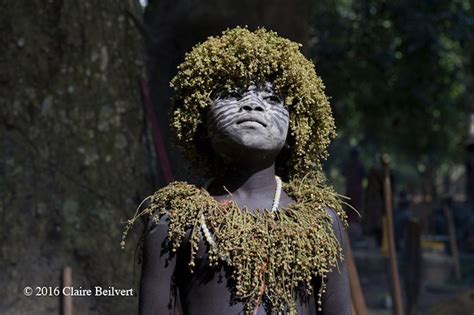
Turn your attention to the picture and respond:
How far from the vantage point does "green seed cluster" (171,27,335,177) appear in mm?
2781

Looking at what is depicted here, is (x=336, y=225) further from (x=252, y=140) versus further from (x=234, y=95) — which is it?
(x=234, y=95)

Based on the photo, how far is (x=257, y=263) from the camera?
2646mm

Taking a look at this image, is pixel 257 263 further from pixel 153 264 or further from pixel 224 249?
pixel 153 264

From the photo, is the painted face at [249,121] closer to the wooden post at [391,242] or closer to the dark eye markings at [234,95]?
the dark eye markings at [234,95]

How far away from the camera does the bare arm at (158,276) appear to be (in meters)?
2.70

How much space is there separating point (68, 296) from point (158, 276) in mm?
1732

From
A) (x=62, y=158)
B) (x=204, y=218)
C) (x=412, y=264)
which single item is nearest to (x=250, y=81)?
(x=204, y=218)

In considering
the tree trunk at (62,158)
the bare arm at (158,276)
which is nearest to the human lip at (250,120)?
the bare arm at (158,276)

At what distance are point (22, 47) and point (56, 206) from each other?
2.68 feet

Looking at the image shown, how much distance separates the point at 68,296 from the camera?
4.31 meters

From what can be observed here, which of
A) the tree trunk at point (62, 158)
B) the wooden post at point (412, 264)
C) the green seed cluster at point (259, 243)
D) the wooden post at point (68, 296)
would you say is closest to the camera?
the green seed cluster at point (259, 243)

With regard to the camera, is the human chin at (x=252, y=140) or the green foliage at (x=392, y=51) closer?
the human chin at (x=252, y=140)

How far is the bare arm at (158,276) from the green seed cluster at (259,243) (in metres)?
0.04

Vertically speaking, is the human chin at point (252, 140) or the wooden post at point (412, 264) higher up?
the wooden post at point (412, 264)
